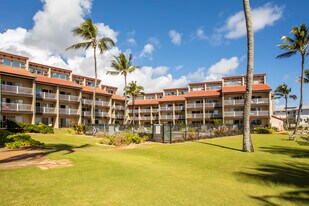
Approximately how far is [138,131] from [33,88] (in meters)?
22.2

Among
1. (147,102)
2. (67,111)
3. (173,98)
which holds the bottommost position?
(67,111)

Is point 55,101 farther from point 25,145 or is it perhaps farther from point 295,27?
point 295,27

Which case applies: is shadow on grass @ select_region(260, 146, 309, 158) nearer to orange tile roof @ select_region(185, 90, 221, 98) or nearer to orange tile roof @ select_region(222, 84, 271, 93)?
orange tile roof @ select_region(222, 84, 271, 93)

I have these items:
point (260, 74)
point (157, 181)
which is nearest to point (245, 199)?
point (157, 181)

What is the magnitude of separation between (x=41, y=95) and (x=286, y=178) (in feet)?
130

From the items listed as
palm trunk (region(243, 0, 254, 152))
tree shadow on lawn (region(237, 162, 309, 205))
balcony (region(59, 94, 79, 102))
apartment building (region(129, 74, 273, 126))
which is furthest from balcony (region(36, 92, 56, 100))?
tree shadow on lawn (region(237, 162, 309, 205))

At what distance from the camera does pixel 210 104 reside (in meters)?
51.2

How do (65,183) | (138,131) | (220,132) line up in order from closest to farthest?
(65,183) → (138,131) → (220,132)

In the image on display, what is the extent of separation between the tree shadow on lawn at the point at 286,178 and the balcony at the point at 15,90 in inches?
1404

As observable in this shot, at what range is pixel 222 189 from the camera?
680 cm

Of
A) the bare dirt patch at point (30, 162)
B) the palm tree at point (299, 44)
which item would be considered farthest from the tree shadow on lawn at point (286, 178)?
the palm tree at point (299, 44)

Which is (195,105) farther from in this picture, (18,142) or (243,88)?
(18,142)

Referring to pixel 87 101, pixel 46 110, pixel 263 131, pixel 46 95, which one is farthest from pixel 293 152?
pixel 87 101

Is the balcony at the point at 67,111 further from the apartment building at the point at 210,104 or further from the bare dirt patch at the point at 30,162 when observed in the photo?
the bare dirt patch at the point at 30,162
